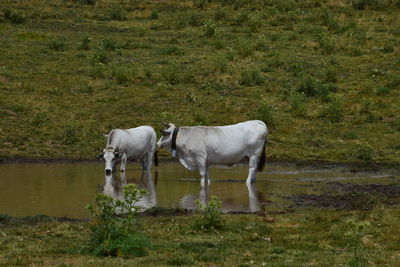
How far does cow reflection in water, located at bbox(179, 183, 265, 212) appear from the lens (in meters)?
17.2

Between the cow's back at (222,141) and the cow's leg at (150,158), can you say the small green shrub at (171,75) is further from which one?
the cow's back at (222,141)

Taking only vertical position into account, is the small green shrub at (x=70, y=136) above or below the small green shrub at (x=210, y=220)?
below

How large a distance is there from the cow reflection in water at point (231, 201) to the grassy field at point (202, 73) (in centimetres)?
587

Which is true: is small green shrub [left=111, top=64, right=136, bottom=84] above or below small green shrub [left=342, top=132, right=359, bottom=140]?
above

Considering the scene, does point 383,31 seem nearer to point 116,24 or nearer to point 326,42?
point 326,42

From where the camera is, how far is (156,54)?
3584cm

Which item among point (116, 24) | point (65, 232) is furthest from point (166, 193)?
point (116, 24)

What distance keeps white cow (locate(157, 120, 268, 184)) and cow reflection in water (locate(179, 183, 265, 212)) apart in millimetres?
1184

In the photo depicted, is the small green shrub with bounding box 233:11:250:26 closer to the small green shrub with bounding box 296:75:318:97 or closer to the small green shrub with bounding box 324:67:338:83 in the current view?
the small green shrub with bounding box 324:67:338:83

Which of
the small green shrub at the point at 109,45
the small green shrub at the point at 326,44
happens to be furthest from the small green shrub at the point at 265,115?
the small green shrub at the point at 109,45

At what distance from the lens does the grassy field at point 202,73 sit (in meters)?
26.5

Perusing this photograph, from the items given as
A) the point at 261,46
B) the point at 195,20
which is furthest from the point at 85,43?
the point at 195,20

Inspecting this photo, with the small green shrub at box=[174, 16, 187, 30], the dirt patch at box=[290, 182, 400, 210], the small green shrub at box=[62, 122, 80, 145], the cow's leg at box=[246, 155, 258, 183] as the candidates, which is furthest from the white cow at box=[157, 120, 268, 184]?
the small green shrub at box=[174, 16, 187, 30]

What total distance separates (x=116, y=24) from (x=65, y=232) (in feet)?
92.6
